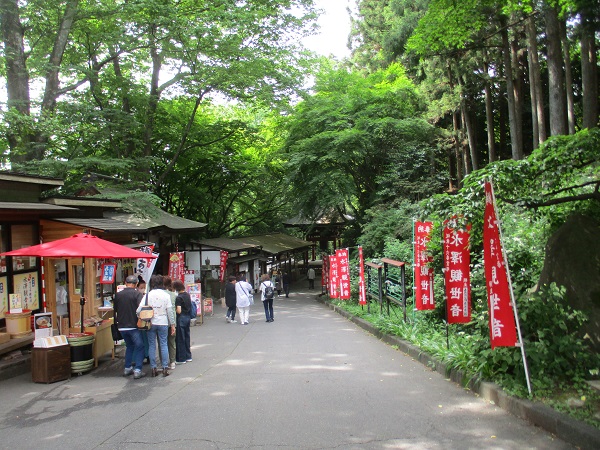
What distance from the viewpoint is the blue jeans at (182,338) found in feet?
28.3

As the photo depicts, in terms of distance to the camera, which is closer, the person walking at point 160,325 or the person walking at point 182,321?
the person walking at point 160,325

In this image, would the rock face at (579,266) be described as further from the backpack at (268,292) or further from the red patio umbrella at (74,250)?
the backpack at (268,292)

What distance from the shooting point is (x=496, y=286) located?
566 cm

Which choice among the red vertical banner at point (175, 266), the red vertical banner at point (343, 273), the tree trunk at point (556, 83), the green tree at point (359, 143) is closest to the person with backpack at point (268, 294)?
the red vertical banner at point (343, 273)

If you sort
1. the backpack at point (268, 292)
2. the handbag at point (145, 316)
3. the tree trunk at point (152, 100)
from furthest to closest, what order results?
the tree trunk at point (152, 100) → the backpack at point (268, 292) → the handbag at point (145, 316)

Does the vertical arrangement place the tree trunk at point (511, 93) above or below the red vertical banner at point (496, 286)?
above

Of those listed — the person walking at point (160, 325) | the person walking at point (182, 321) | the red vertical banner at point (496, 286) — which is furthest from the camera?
the person walking at point (182, 321)

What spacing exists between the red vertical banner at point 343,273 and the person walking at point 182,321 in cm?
972

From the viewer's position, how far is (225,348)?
34.1ft

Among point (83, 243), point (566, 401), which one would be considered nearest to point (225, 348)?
point (83, 243)

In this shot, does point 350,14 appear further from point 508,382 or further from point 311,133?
point 508,382

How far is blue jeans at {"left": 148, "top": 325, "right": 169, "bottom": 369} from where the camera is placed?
7.73 m

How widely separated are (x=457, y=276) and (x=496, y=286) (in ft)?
6.67

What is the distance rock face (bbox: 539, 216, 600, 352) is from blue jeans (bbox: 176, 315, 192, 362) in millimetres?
5997
